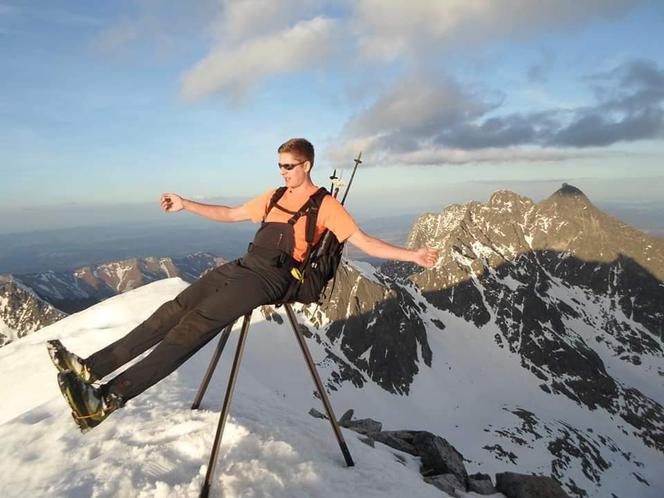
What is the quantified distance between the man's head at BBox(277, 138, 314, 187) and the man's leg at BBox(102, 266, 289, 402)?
1544 millimetres

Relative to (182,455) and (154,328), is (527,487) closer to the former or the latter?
(182,455)

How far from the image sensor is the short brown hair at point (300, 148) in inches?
269

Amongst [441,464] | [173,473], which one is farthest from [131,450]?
[441,464]

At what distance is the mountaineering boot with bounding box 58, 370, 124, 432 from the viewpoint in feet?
16.9

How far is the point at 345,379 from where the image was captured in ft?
421

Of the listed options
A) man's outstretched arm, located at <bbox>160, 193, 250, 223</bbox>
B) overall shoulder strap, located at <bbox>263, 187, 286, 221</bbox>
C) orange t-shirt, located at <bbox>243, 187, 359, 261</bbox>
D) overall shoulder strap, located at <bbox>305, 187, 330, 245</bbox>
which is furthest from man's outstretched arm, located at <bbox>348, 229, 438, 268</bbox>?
man's outstretched arm, located at <bbox>160, 193, 250, 223</bbox>

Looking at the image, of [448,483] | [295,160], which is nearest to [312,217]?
[295,160]

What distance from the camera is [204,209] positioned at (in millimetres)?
7719

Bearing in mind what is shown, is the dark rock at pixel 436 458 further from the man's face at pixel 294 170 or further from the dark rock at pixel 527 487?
the man's face at pixel 294 170

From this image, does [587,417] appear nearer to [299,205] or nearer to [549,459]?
[549,459]

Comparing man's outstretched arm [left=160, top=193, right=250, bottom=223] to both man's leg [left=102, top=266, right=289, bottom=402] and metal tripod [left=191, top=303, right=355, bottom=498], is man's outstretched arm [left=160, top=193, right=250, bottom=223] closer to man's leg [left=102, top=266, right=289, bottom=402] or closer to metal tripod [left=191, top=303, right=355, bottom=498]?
man's leg [left=102, top=266, right=289, bottom=402]

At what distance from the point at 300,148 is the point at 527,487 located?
1189 cm

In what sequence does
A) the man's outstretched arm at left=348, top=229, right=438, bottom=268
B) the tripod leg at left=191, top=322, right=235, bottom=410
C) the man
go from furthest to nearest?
the tripod leg at left=191, top=322, right=235, bottom=410
the man's outstretched arm at left=348, top=229, right=438, bottom=268
the man

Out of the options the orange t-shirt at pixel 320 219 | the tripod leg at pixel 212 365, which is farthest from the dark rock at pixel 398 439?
the orange t-shirt at pixel 320 219
